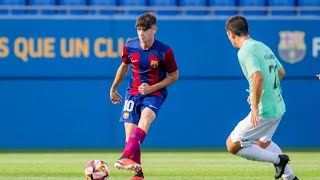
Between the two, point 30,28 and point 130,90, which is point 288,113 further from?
point 130,90

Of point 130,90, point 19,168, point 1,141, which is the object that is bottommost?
point 1,141

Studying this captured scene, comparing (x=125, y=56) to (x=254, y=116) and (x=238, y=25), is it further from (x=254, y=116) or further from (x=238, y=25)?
(x=254, y=116)

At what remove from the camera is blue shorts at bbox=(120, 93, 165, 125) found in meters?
11.0

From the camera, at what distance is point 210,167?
14.0m

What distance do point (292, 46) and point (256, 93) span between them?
10.9 metres

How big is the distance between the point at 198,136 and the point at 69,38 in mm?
3402

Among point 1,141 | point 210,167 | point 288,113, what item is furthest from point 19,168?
point 288,113

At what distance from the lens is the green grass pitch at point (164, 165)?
39.9ft

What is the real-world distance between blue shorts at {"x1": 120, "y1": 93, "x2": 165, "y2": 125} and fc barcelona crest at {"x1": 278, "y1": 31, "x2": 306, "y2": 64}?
967cm

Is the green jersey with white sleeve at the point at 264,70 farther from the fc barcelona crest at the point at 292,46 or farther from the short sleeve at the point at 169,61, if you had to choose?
the fc barcelona crest at the point at 292,46

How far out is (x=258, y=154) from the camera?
10.2 meters

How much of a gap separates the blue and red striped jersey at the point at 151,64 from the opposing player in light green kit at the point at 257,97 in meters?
1.23

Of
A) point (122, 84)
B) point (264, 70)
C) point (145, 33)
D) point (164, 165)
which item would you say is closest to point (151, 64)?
point (145, 33)

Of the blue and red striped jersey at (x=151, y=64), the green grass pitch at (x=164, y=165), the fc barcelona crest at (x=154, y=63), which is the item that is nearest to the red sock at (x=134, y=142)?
the blue and red striped jersey at (x=151, y=64)
